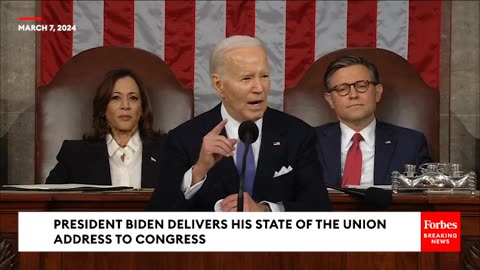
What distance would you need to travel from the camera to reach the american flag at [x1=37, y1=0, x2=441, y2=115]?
15.3 ft

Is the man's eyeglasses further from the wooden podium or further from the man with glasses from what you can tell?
the wooden podium

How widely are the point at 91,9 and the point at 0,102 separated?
0.80 m

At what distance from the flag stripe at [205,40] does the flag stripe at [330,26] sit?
0.55m

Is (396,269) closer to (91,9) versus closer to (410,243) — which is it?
(410,243)

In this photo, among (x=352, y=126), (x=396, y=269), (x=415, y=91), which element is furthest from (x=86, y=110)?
(x=396, y=269)

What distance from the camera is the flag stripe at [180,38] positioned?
4648mm

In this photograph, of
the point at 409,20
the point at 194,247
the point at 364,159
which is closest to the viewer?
the point at 194,247

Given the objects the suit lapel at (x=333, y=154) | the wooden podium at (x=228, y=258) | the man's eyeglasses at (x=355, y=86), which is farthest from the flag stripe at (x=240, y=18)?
the wooden podium at (x=228, y=258)

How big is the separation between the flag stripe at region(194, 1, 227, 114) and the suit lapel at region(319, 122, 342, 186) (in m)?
0.82

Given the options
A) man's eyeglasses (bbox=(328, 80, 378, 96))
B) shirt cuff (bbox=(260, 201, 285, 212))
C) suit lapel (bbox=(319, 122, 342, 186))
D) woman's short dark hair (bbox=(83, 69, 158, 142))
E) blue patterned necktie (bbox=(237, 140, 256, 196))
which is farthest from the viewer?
woman's short dark hair (bbox=(83, 69, 158, 142))

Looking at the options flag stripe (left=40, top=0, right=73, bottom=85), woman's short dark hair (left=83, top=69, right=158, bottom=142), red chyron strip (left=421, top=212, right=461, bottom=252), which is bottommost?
red chyron strip (left=421, top=212, right=461, bottom=252)

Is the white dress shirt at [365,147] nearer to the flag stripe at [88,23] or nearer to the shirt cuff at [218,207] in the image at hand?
the shirt cuff at [218,207]

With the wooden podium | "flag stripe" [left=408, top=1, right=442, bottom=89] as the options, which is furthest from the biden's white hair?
"flag stripe" [left=408, top=1, right=442, bottom=89]

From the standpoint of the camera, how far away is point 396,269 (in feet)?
8.63
